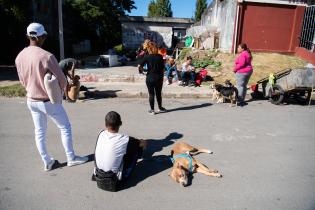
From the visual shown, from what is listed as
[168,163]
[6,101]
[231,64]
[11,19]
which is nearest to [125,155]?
[168,163]

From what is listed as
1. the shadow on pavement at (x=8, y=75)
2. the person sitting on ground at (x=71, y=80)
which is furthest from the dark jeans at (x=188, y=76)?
the shadow on pavement at (x=8, y=75)

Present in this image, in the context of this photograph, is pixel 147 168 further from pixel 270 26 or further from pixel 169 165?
pixel 270 26

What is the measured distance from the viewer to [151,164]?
4.75 metres

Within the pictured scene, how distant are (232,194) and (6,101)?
23.6ft

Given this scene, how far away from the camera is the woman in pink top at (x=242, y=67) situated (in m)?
8.22

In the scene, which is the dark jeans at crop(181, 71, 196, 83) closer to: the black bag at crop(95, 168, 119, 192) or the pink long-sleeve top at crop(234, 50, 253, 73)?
the pink long-sleeve top at crop(234, 50, 253, 73)

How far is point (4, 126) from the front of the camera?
21.1 ft

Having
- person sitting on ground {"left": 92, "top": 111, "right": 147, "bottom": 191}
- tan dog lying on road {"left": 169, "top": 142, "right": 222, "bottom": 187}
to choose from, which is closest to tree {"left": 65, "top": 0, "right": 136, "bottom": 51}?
Answer: tan dog lying on road {"left": 169, "top": 142, "right": 222, "bottom": 187}

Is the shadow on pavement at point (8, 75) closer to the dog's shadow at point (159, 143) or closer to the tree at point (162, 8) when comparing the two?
the dog's shadow at point (159, 143)

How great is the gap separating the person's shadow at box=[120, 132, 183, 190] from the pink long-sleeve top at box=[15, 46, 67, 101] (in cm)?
163

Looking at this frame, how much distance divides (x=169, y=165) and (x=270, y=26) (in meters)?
13.0

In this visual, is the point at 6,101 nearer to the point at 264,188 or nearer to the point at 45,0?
the point at 264,188

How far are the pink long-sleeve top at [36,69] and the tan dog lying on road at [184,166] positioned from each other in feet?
6.42

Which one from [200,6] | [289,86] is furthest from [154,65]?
[200,6]
